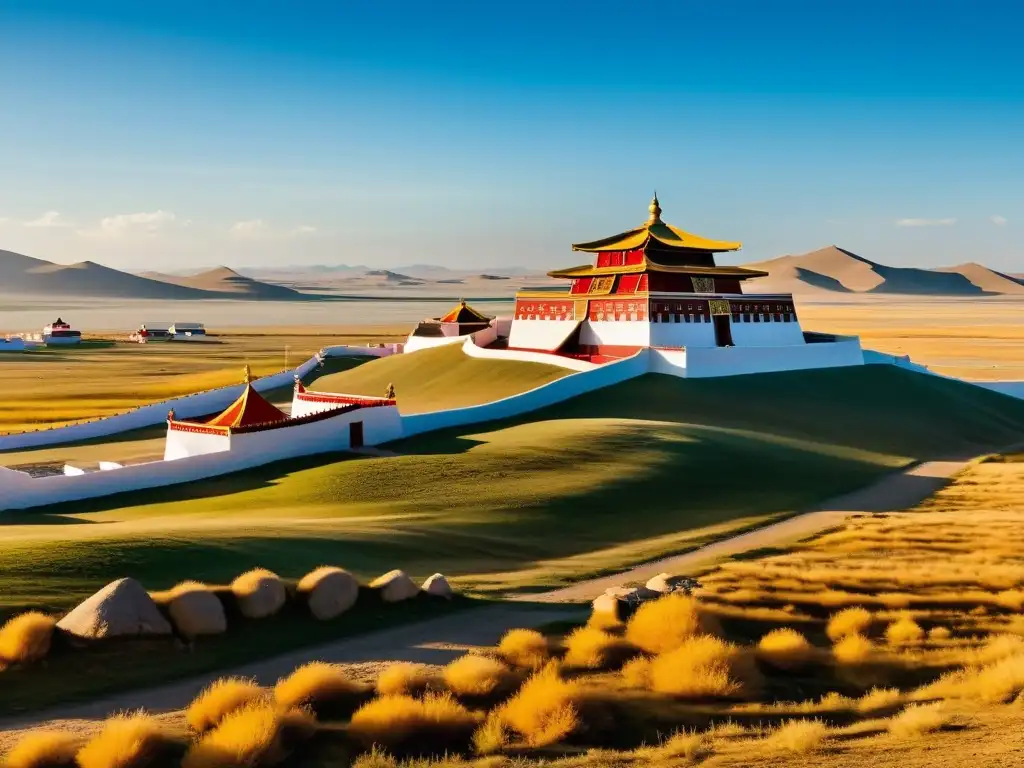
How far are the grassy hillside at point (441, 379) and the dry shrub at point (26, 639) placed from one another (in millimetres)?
30535

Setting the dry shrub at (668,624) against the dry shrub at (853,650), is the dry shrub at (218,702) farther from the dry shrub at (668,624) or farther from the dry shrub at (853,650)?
the dry shrub at (853,650)

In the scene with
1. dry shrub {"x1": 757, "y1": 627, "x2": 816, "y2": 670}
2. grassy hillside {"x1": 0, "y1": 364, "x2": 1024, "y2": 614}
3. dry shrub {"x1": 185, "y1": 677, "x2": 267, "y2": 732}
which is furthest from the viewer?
grassy hillside {"x1": 0, "y1": 364, "x2": 1024, "y2": 614}

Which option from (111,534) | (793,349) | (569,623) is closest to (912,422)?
(793,349)

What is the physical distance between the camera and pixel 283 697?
520 inches

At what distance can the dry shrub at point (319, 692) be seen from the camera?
1320 centimetres

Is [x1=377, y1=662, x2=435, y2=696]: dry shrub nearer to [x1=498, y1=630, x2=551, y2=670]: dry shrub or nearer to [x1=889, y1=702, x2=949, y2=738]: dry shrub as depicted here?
[x1=498, y1=630, x2=551, y2=670]: dry shrub

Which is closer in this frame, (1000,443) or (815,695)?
(815,695)

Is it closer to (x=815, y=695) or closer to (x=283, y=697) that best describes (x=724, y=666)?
(x=815, y=695)

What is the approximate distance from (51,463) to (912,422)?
3559 centimetres

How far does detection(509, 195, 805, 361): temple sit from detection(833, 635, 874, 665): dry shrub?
115ft

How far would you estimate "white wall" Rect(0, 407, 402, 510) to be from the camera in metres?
27.6

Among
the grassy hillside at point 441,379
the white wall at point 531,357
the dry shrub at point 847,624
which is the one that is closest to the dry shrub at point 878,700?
the dry shrub at point 847,624

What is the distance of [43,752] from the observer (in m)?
11.4

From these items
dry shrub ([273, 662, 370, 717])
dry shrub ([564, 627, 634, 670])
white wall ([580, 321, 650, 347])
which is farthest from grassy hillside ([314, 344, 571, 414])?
dry shrub ([273, 662, 370, 717])
